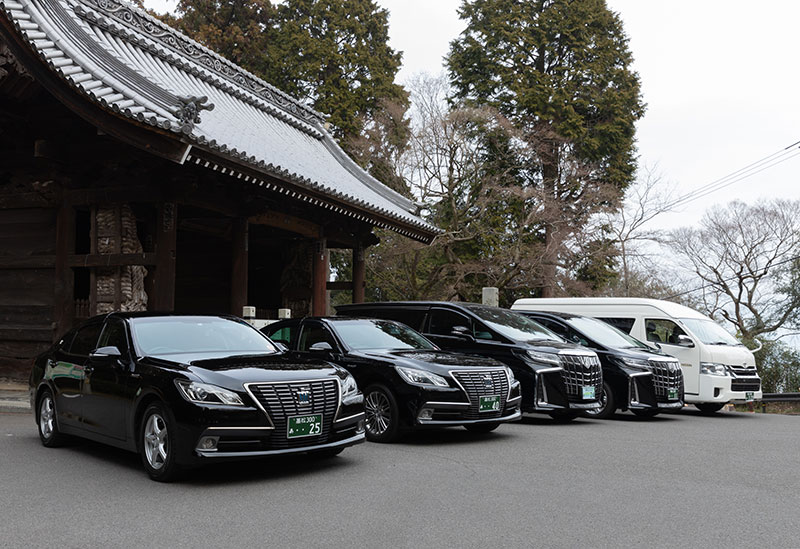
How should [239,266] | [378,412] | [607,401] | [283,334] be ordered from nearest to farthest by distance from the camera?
[378,412], [283,334], [607,401], [239,266]

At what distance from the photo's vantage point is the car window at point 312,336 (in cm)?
972

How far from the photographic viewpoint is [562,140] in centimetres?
3064

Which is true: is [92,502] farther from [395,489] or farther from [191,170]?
[191,170]

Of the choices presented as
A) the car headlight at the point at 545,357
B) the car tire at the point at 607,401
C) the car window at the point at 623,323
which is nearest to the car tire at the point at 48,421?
the car headlight at the point at 545,357

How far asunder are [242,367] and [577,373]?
229 inches

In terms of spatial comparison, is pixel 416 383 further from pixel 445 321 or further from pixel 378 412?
pixel 445 321

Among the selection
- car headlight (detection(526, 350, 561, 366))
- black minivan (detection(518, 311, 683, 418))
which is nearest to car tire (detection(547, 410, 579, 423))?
black minivan (detection(518, 311, 683, 418))

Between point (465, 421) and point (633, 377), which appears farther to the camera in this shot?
point (633, 377)

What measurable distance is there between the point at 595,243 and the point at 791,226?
13257 mm

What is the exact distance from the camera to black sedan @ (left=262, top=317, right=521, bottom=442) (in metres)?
8.34

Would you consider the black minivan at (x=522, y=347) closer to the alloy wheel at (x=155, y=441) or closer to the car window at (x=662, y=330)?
the car window at (x=662, y=330)

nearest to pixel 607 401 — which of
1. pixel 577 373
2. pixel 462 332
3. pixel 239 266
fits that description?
pixel 577 373

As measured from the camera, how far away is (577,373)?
35.3ft

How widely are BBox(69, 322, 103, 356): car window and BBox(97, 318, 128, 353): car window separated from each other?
15 centimetres
